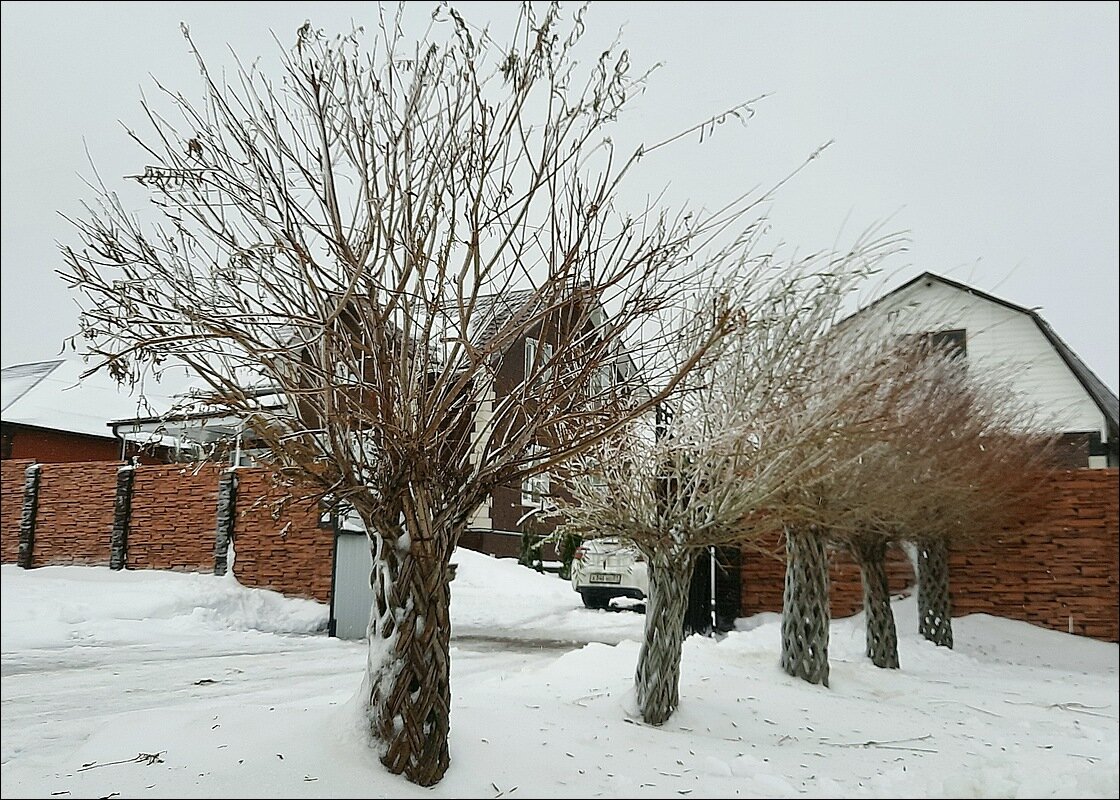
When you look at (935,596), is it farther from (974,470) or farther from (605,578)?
Result: (605,578)

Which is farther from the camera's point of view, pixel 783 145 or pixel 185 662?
pixel 185 662

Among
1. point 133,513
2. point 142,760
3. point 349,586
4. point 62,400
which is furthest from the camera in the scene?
point 349,586

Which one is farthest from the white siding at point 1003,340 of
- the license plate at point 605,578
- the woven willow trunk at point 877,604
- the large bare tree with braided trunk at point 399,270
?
the license plate at point 605,578

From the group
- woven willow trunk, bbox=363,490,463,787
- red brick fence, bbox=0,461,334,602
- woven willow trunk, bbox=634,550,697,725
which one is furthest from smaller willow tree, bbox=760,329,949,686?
red brick fence, bbox=0,461,334,602

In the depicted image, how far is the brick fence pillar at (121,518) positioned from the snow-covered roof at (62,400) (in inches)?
3.6

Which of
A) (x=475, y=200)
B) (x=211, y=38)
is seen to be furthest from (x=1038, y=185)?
(x=211, y=38)

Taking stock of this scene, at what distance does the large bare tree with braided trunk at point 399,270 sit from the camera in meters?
1.20

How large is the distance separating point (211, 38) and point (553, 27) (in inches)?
25.2

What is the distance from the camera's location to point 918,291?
218 centimetres

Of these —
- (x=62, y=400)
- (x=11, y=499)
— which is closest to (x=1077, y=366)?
(x=62, y=400)

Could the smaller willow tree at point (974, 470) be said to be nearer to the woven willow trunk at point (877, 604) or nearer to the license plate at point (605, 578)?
the woven willow trunk at point (877, 604)

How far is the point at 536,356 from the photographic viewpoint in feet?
4.31

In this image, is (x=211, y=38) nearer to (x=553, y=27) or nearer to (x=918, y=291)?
(x=553, y=27)

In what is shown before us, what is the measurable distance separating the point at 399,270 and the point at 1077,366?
49.4 inches
